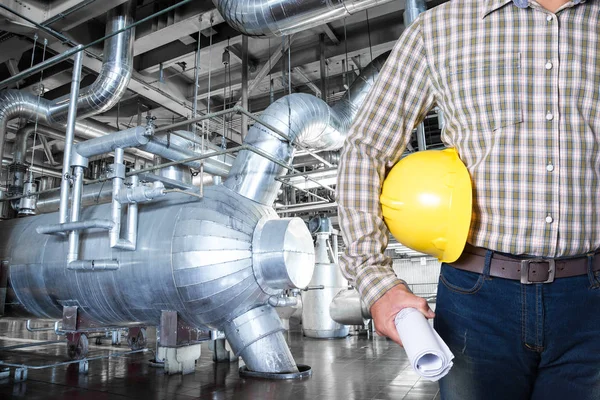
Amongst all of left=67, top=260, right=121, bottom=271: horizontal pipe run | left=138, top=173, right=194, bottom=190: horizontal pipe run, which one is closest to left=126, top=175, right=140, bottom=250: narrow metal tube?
left=138, top=173, right=194, bottom=190: horizontal pipe run

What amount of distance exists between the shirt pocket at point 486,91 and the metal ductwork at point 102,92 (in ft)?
18.7

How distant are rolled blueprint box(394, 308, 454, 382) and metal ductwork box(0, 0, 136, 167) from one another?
601cm

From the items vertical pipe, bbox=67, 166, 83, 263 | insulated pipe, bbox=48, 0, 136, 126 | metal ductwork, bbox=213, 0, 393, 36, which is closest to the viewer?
metal ductwork, bbox=213, 0, 393, 36

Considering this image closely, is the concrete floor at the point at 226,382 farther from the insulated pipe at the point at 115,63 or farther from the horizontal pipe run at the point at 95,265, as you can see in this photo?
the insulated pipe at the point at 115,63

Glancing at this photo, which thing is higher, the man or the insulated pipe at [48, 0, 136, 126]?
the insulated pipe at [48, 0, 136, 126]

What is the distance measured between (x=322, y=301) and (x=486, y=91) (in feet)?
30.4

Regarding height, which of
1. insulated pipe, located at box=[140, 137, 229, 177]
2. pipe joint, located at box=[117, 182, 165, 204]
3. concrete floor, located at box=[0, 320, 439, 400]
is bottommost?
concrete floor, located at box=[0, 320, 439, 400]

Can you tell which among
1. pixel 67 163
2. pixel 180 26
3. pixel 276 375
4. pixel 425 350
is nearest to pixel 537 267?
pixel 425 350

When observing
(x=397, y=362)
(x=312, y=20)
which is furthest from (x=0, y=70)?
(x=397, y=362)

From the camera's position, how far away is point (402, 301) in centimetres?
95

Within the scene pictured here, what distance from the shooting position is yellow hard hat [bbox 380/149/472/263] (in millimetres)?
1024

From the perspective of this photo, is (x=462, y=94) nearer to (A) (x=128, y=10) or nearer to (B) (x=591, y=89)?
(B) (x=591, y=89)

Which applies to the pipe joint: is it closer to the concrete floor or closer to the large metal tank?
the large metal tank

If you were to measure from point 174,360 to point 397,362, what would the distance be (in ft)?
10.3
